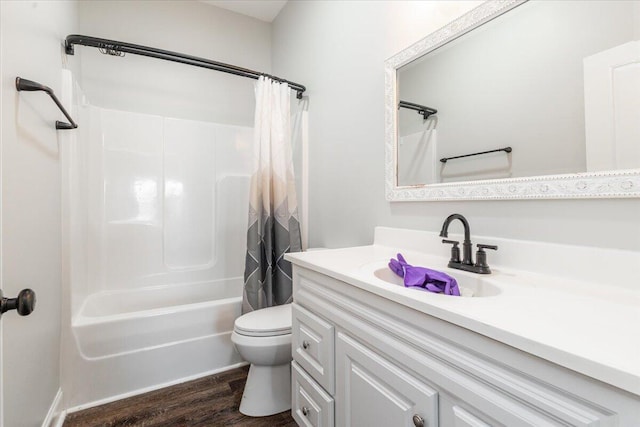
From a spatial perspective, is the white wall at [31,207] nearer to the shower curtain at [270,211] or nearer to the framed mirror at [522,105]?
the shower curtain at [270,211]

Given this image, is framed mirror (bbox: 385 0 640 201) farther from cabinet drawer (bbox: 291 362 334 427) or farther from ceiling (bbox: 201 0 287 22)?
ceiling (bbox: 201 0 287 22)

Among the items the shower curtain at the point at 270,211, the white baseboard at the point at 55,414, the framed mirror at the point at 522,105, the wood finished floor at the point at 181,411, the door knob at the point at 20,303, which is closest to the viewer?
the door knob at the point at 20,303

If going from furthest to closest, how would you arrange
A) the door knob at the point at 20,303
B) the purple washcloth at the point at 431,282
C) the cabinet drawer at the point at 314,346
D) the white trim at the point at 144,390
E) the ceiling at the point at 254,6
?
the ceiling at the point at 254,6, the white trim at the point at 144,390, the cabinet drawer at the point at 314,346, the purple washcloth at the point at 431,282, the door knob at the point at 20,303

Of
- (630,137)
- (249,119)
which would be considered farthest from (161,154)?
(630,137)

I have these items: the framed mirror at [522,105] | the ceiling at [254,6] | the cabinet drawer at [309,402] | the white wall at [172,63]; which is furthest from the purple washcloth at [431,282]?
the ceiling at [254,6]

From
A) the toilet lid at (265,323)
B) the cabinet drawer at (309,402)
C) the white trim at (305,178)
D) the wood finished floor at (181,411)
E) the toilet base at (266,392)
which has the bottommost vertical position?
the wood finished floor at (181,411)

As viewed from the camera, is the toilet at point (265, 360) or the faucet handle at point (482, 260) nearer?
the faucet handle at point (482, 260)

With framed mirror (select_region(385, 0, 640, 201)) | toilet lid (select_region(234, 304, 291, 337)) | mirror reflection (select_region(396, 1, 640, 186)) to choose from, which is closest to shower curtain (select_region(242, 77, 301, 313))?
toilet lid (select_region(234, 304, 291, 337))

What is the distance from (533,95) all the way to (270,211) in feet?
4.71

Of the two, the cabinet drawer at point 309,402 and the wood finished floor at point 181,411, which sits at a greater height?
the cabinet drawer at point 309,402

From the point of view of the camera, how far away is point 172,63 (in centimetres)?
233

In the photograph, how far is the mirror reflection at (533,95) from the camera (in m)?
0.75

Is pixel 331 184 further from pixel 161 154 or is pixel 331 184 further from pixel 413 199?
pixel 161 154

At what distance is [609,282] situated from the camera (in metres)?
0.73
